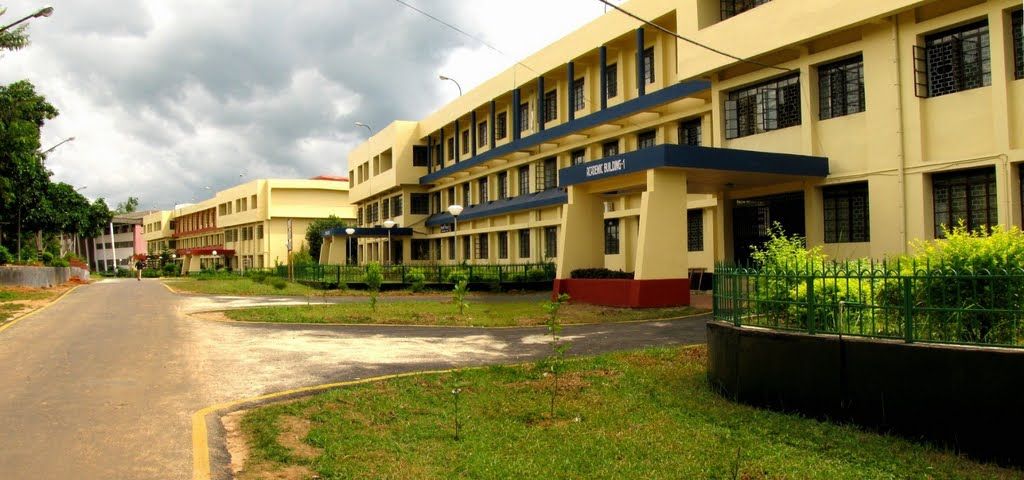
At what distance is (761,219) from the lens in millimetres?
21859

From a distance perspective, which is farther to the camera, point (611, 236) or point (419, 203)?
point (419, 203)

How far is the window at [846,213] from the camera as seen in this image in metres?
18.5

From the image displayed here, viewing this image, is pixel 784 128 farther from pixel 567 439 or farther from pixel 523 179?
pixel 523 179

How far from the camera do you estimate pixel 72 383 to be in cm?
900

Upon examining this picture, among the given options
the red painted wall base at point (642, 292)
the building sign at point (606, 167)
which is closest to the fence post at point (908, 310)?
the red painted wall base at point (642, 292)

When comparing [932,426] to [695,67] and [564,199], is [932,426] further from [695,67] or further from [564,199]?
[564,199]

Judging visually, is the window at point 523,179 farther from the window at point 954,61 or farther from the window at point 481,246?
the window at point 954,61

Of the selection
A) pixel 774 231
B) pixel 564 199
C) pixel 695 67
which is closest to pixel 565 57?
pixel 564 199

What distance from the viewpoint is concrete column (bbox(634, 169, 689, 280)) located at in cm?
1914

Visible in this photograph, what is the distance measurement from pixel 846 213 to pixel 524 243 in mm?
20205

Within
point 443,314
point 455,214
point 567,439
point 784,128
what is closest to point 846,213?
point 784,128

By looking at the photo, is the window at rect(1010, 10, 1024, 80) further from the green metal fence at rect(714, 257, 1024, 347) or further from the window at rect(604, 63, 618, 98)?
the window at rect(604, 63, 618, 98)

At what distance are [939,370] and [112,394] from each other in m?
8.23

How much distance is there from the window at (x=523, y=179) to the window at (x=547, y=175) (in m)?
1.58
